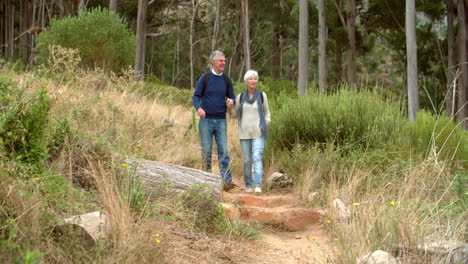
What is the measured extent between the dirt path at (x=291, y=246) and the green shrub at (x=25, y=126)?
209 cm

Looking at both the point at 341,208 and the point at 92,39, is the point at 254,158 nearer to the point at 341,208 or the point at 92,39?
the point at 341,208

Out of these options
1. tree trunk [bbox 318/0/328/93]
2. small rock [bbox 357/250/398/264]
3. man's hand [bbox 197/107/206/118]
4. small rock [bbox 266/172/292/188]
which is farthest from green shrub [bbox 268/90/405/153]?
tree trunk [bbox 318/0/328/93]

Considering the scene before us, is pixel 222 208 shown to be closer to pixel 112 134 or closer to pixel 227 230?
pixel 227 230

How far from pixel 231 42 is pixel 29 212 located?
38.1 metres

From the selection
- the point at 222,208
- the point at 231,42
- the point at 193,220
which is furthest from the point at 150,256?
the point at 231,42

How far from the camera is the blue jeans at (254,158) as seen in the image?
25.1 ft

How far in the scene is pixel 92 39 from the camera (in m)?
17.0

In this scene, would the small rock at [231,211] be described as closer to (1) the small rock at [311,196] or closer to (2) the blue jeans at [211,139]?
(1) the small rock at [311,196]

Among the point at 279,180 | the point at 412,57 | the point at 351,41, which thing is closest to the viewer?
the point at 279,180

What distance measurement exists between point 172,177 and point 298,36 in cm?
2835

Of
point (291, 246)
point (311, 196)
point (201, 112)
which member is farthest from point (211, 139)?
point (291, 246)

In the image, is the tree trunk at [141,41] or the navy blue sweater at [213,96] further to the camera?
the tree trunk at [141,41]

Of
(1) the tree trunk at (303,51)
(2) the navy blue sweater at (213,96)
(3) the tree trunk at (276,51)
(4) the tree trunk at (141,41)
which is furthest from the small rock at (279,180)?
(3) the tree trunk at (276,51)

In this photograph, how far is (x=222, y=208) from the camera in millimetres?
5891
